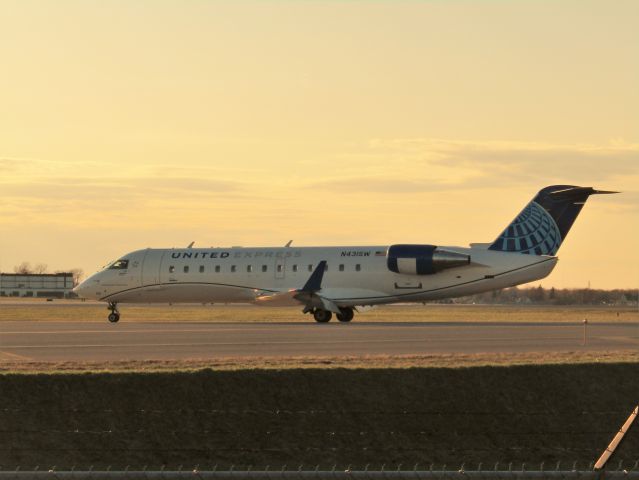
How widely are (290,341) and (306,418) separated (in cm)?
1405

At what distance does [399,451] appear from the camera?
17.1 meters

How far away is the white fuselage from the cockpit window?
0.38 feet

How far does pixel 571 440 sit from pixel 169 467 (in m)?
7.09

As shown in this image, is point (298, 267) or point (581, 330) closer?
point (581, 330)

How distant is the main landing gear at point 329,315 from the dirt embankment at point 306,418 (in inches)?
1014

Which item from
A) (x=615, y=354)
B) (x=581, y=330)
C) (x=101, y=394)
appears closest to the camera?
(x=101, y=394)

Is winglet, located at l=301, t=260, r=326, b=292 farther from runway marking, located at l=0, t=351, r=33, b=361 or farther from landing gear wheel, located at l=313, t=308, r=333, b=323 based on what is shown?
runway marking, located at l=0, t=351, r=33, b=361

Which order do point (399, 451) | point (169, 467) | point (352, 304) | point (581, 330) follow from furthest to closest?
point (352, 304)
point (581, 330)
point (399, 451)
point (169, 467)

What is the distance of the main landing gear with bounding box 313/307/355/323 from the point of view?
47.0 m

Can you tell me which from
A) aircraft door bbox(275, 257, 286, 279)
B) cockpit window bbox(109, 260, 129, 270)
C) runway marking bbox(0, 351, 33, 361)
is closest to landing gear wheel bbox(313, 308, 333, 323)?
aircraft door bbox(275, 257, 286, 279)

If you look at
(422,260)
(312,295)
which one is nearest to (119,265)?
(312,295)

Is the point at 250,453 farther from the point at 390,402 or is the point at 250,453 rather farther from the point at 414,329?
Answer: the point at 414,329

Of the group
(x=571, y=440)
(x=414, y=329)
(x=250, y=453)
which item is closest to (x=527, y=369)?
(x=571, y=440)

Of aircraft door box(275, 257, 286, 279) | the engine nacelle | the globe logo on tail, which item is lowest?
aircraft door box(275, 257, 286, 279)
